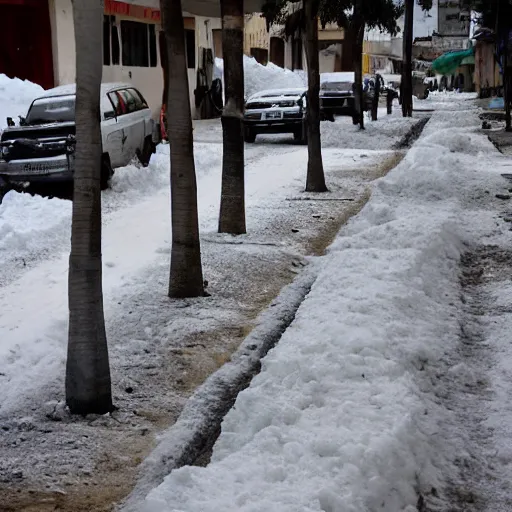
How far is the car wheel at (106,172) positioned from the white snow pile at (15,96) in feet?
19.7

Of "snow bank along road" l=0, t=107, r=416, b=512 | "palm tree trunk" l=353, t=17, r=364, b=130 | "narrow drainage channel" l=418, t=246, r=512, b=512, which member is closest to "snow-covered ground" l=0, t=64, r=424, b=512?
"snow bank along road" l=0, t=107, r=416, b=512

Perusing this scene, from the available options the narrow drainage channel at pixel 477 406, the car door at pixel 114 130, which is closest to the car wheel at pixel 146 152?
the car door at pixel 114 130

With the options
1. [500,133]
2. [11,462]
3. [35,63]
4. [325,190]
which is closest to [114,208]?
[325,190]

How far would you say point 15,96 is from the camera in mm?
21125

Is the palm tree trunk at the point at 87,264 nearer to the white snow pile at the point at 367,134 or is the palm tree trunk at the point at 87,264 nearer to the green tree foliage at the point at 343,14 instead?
the white snow pile at the point at 367,134

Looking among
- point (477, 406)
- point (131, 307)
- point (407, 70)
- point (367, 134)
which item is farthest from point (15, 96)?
point (477, 406)

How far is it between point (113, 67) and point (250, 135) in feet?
19.9

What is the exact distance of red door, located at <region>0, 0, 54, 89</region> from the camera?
22.9m

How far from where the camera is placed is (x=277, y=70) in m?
41.9

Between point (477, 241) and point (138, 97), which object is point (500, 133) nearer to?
point (138, 97)

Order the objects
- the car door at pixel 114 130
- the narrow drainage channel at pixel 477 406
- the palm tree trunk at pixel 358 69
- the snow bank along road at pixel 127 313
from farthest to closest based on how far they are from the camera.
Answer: the palm tree trunk at pixel 358 69, the car door at pixel 114 130, the snow bank along road at pixel 127 313, the narrow drainage channel at pixel 477 406

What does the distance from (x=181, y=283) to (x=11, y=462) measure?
333cm

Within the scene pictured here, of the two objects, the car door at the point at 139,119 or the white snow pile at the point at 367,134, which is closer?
the car door at the point at 139,119

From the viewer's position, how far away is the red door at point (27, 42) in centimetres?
2286
